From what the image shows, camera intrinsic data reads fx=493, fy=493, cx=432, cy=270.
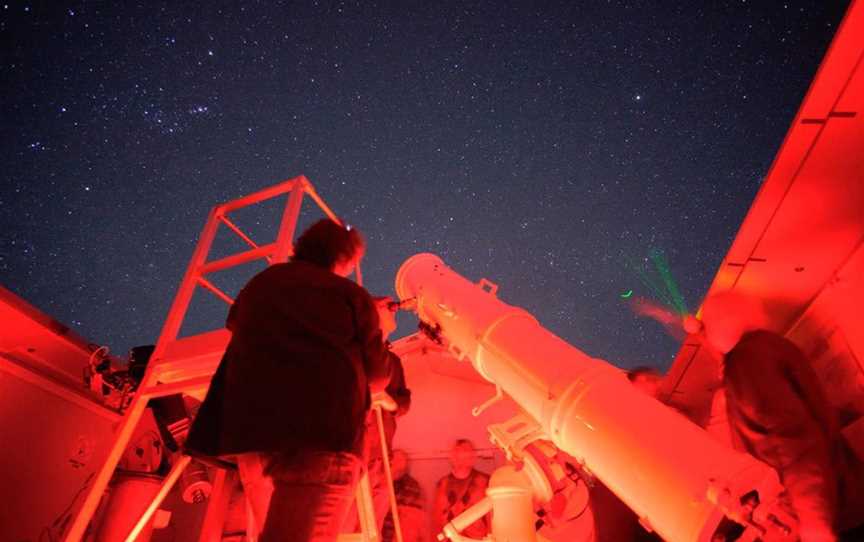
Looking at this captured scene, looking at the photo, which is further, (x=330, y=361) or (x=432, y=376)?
(x=432, y=376)

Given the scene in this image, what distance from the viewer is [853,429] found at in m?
3.09

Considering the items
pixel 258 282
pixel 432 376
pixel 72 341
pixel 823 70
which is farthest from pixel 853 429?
pixel 72 341

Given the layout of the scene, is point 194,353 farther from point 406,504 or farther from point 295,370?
point 406,504

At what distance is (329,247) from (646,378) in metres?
3.27

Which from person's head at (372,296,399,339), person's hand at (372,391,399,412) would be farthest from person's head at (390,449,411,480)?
person's hand at (372,391,399,412)

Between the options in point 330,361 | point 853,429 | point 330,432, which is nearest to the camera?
point 330,432

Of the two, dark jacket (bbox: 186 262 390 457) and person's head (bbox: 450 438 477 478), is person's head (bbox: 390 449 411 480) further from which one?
dark jacket (bbox: 186 262 390 457)

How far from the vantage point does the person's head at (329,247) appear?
237cm

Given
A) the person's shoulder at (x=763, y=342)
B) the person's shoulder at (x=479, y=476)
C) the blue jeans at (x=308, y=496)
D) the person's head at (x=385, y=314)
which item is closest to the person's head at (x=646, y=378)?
the person's shoulder at (x=763, y=342)

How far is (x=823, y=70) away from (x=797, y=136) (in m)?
0.37

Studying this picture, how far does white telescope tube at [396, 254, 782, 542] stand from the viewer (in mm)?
1748

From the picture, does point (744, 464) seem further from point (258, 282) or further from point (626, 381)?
point (258, 282)

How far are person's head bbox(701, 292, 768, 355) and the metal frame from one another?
8.73 feet

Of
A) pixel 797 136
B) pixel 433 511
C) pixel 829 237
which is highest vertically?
pixel 797 136
